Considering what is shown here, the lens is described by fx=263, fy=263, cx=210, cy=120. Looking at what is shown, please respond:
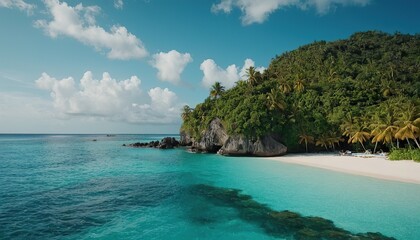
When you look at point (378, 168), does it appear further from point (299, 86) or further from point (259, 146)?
point (299, 86)

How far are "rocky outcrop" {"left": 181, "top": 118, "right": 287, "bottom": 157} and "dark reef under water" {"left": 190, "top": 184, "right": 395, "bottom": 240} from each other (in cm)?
2605

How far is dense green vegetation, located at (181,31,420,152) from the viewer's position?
130 ft

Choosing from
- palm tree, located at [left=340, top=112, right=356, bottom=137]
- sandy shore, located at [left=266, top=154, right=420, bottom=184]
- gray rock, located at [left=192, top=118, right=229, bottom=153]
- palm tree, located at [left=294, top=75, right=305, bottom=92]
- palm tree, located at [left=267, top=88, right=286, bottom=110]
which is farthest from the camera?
palm tree, located at [left=294, top=75, right=305, bottom=92]

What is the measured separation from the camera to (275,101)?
46812 mm

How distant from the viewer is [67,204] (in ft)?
52.9

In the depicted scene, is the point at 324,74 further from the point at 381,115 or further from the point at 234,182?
the point at 234,182

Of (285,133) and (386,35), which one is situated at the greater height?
(386,35)

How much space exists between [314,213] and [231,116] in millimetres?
32431

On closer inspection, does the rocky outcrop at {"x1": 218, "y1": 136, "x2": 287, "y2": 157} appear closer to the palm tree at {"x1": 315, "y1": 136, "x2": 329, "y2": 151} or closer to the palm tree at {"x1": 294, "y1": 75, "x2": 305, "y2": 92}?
the palm tree at {"x1": 315, "y1": 136, "x2": 329, "y2": 151}

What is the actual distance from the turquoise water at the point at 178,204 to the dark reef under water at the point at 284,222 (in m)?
0.40

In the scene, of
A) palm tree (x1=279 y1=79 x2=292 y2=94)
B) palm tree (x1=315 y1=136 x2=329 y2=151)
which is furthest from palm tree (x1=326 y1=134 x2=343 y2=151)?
palm tree (x1=279 y1=79 x2=292 y2=94)

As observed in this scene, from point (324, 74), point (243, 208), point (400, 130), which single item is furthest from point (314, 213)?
point (324, 74)

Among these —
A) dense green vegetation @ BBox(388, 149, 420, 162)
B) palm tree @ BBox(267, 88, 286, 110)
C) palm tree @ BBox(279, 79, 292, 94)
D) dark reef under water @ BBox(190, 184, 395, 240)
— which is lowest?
dark reef under water @ BBox(190, 184, 395, 240)

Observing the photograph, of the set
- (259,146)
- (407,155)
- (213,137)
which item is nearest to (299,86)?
(259,146)
